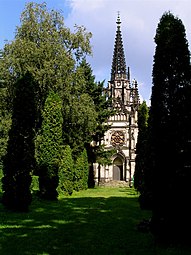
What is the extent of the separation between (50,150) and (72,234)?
1041cm

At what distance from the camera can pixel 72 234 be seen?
8.49m

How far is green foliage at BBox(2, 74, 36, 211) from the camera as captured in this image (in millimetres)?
12758

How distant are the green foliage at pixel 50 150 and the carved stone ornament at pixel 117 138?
1183 inches

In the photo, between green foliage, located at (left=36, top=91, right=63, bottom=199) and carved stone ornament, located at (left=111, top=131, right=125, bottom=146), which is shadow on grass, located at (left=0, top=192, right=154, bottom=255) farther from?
carved stone ornament, located at (left=111, top=131, right=125, bottom=146)

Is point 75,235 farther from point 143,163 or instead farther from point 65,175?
point 65,175

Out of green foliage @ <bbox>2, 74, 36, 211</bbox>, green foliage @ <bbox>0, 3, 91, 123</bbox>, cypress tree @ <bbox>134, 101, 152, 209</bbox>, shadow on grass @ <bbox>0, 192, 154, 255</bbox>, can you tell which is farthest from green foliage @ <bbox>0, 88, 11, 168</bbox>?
shadow on grass @ <bbox>0, 192, 154, 255</bbox>

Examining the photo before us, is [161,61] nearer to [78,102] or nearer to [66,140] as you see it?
[78,102]

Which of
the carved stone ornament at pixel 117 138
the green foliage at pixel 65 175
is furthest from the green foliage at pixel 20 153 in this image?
the carved stone ornament at pixel 117 138

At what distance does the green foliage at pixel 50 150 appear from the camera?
17750 mm

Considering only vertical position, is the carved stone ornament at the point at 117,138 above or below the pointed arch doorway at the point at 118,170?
above

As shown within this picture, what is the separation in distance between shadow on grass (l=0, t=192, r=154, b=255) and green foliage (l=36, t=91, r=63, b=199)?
530 cm

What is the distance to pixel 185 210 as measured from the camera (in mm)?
7426

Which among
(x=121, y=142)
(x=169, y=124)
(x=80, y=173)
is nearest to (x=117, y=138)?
(x=121, y=142)

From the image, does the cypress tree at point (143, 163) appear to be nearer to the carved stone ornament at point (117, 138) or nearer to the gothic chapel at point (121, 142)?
the gothic chapel at point (121, 142)
